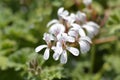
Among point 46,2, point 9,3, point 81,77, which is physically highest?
point 9,3

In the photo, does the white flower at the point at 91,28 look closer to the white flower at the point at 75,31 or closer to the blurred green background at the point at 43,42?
the blurred green background at the point at 43,42

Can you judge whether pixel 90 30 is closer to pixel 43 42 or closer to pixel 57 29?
pixel 57 29

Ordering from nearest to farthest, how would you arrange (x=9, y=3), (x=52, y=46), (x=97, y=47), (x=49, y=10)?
(x=52, y=46) < (x=49, y=10) < (x=97, y=47) < (x=9, y=3)

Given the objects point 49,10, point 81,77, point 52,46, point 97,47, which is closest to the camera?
point 52,46

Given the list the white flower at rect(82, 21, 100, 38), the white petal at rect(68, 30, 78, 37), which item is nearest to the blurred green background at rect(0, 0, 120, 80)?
the white flower at rect(82, 21, 100, 38)

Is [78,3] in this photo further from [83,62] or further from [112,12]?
[83,62]

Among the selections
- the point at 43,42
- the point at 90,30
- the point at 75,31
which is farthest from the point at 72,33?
the point at 43,42

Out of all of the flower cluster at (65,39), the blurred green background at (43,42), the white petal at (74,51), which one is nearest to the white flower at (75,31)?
the flower cluster at (65,39)

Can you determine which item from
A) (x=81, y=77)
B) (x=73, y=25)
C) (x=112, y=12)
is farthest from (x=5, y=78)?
(x=112, y=12)
